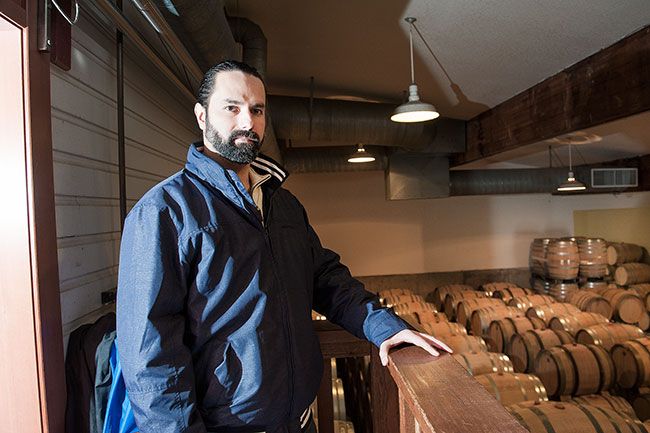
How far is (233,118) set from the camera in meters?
1.30

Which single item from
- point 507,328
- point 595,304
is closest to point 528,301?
point 595,304

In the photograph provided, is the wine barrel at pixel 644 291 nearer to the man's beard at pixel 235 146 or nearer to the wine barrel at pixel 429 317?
the wine barrel at pixel 429 317

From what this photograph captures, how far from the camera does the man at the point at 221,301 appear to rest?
100cm

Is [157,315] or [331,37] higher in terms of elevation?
[331,37]

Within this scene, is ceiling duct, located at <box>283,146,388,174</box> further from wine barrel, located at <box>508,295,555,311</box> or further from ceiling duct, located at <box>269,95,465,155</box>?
wine barrel, located at <box>508,295,555,311</box>

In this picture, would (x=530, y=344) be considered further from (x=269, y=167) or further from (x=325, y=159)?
(x=269, y=167)

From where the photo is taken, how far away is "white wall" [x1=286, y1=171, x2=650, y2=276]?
8.90 metres

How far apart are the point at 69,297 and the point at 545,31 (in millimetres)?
3238

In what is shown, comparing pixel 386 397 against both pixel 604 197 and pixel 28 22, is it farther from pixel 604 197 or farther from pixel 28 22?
pixel 604 197

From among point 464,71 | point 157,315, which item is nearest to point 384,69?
point 464,71

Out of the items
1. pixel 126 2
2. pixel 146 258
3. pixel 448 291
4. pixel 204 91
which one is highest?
pixel 126 2

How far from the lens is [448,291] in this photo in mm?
7859

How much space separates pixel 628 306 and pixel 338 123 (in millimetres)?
5791

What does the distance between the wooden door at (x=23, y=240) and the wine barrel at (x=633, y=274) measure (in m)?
9.49
